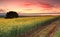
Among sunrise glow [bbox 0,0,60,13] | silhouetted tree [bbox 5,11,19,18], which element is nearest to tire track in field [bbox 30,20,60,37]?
sunrise glow [bbox 0,0,60,13]

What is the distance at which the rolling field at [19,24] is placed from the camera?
5.14 feet

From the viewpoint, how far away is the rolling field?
1.57 meters

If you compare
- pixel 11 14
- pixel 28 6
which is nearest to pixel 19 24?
pixel 11 14

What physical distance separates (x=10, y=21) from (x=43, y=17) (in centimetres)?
43

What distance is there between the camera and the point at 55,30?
1.60m

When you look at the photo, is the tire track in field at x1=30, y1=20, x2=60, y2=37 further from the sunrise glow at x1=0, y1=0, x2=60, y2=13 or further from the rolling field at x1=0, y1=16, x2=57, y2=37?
the sunrise glow at x1=0, y1=0, x2=60, y2=13

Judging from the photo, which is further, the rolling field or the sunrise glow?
the sunrise glow

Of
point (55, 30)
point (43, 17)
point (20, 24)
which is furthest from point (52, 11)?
point (20, 24)

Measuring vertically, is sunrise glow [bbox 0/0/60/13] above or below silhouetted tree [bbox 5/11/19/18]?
above

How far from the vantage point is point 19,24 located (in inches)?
63.6

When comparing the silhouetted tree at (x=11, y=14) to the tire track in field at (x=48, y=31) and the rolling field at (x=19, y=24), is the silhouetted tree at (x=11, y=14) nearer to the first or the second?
the rolling field at (x=19, y=24)

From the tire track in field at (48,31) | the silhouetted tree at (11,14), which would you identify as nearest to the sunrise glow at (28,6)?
the silhouetted tree at (11,14)

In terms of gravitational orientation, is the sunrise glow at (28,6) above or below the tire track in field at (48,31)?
above

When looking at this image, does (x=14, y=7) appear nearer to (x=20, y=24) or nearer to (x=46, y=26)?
(x=20, y=24)
